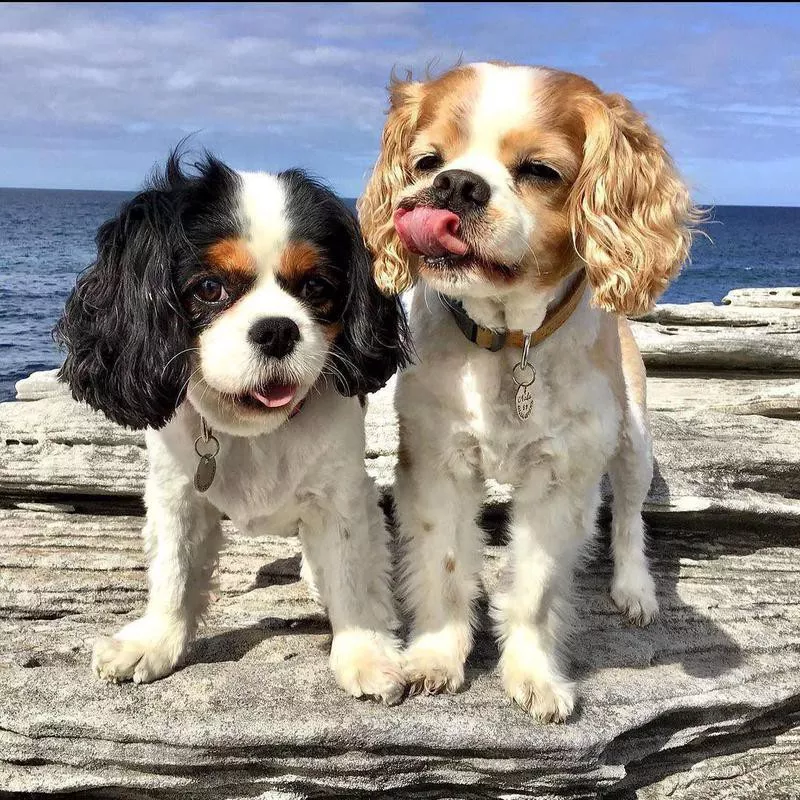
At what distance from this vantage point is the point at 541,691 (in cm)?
308

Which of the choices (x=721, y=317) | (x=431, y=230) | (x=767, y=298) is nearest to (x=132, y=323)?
(x=431, y=230)

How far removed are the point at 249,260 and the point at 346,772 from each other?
1.65 meters

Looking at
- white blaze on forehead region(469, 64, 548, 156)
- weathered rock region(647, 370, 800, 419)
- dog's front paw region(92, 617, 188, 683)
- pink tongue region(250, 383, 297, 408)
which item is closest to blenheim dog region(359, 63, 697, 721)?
white blaze on forehead region(469, 64, 548, 156)

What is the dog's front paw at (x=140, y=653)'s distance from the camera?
3031 mm

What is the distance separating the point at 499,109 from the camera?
2.71m

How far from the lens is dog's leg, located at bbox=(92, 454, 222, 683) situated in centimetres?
305

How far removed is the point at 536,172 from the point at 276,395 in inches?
42.2

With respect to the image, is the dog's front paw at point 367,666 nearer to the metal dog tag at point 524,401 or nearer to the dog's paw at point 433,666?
the dog's paw at point 433,666

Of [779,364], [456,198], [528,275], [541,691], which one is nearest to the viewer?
[456,198]

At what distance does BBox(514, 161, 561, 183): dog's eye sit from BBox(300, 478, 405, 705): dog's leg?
117 cm

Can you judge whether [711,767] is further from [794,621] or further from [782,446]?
[782,446]

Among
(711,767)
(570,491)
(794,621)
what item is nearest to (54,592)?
(570,491)

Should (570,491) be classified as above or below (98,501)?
above

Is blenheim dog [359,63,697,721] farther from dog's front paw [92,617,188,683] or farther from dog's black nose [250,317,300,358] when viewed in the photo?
dog's front paw [92,617,188,683]
